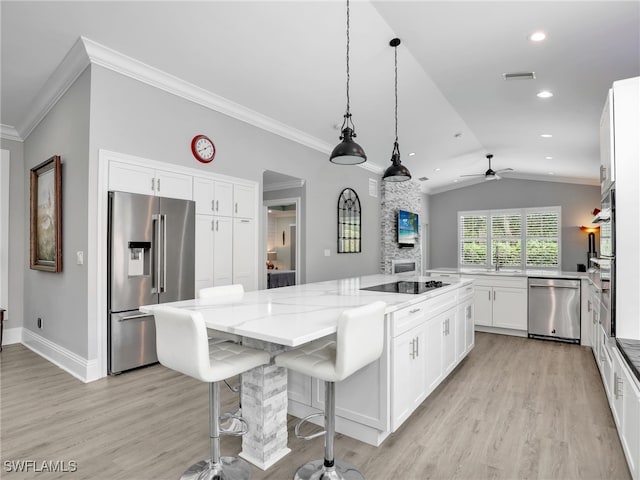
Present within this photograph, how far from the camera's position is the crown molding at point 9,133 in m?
4.63

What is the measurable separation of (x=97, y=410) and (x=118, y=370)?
2.33 feet

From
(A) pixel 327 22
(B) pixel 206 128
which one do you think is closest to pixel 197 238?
(B) pixel 206 128

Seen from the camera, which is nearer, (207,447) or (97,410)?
(207,447)

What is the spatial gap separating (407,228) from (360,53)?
5002 millimetres

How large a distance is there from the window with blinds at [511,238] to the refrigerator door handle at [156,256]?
7984 millimetres

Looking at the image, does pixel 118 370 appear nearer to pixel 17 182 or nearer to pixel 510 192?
pixel 17 182

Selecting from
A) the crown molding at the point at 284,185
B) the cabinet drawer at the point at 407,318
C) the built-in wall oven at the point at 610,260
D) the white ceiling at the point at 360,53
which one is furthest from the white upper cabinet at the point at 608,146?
the crown molding at the point at 284,185

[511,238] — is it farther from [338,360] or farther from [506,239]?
[338,360]

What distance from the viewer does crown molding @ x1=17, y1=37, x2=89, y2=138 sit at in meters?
3.22

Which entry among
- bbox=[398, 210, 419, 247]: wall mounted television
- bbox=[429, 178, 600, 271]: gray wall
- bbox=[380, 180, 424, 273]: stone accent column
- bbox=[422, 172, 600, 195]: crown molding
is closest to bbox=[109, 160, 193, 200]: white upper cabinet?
bbox=[380, 180, 424, 273]: stone accent column

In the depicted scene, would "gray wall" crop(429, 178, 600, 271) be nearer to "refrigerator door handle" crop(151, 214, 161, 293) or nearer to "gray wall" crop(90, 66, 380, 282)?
"gray wall" crop(90, 66, 380, 282)

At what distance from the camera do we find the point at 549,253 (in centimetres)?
874

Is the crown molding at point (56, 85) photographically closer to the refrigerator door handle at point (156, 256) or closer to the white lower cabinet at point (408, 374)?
the refrigerator door handle at point (156, 256)

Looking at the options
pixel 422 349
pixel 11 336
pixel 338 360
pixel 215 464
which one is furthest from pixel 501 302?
pixel 11 336
